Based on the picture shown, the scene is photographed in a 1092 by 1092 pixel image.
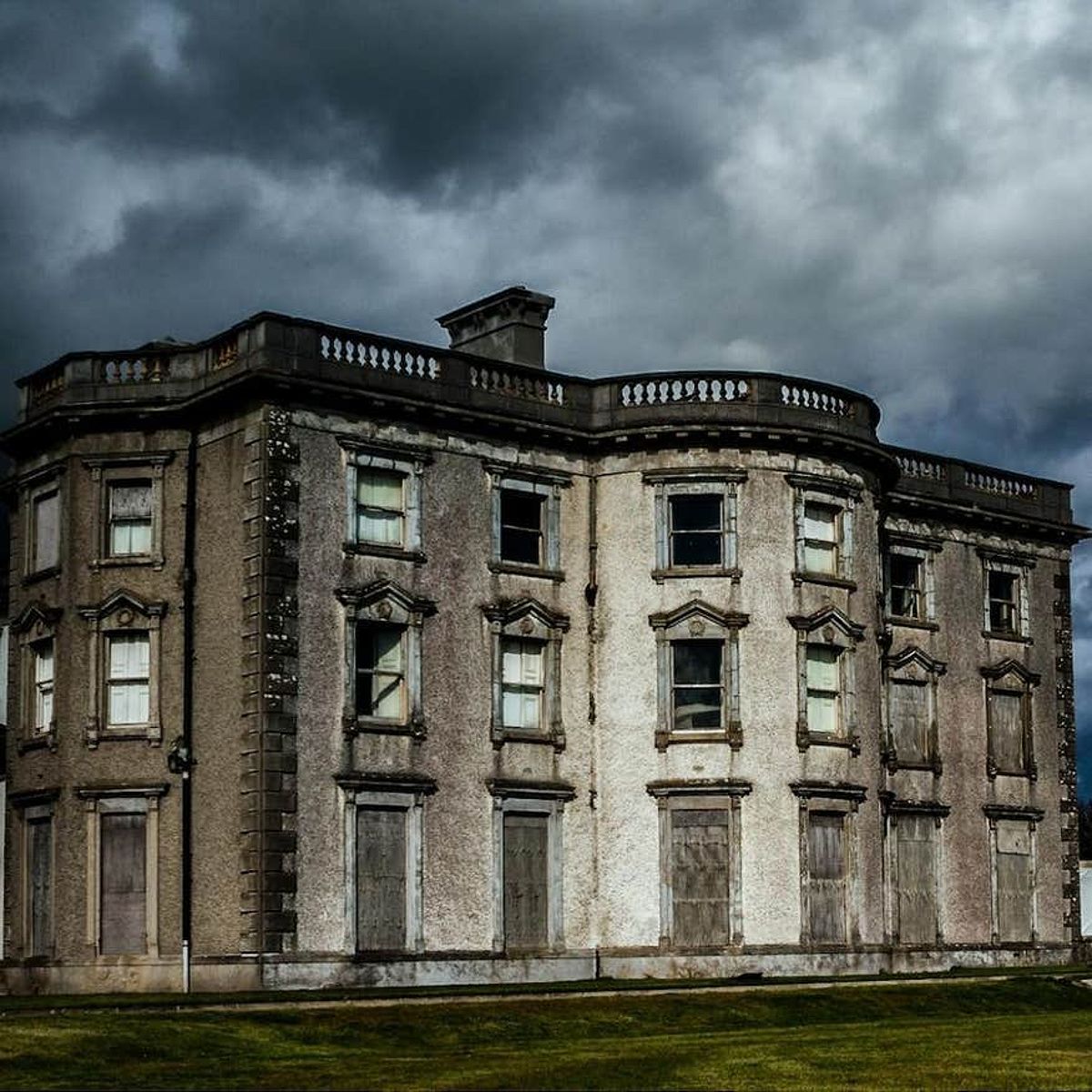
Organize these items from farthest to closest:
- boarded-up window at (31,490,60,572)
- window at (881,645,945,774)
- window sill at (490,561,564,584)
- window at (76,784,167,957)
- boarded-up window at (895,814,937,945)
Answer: window at (881,645,945,774) → boarded-up window at (895,814,937,945) → window sill at (490,561,564,584) → boarded-up window at (31,490,60,572) → window at (76,784,167,957)

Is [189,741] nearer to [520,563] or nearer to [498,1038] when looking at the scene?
[520,563]

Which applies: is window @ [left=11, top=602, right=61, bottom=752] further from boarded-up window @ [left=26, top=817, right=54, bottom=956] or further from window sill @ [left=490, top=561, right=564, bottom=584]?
window sill @ [left=490, top=561, right=564, bottom=584]

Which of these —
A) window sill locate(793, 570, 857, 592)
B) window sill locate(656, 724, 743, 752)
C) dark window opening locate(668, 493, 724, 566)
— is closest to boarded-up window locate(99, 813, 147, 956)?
window sill locate(656, 724, 743, 752)

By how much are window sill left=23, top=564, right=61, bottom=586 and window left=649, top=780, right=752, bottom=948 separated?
38.6 feet

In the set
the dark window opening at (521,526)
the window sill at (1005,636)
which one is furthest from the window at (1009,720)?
the dark window opening at (521,526)

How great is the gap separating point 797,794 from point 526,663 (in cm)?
566

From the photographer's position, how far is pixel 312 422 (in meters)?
39.4

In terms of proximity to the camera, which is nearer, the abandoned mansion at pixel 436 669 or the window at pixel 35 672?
the abandoned mansion at pixel 436 669

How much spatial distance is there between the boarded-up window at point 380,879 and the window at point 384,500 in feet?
15.5

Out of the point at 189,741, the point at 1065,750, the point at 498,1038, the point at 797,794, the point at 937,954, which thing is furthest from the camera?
the point at 1065,750

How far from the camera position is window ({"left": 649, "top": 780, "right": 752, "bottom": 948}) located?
41688 mm

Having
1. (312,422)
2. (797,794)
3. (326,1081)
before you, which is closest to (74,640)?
(312,422)

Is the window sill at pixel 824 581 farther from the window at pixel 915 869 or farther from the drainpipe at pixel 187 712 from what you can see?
the drainpipe at pixel 187 712

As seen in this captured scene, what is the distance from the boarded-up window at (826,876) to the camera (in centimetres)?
4225
